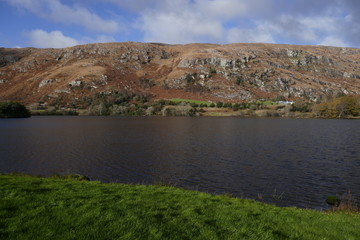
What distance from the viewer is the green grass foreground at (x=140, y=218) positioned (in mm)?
8797

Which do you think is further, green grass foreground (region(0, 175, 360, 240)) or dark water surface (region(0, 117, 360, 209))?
dark water surface (region(0, 117, 360, 209))

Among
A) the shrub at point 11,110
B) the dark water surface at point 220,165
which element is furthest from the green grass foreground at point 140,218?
the shrub at point 11,110

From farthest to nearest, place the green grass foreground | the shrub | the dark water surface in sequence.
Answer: the shrub
the dark water surface
the green grass foreground

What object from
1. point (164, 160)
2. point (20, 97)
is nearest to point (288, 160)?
point (164, 160)

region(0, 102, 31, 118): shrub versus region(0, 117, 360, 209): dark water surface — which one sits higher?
region(0, 102, 31, 118): shrub

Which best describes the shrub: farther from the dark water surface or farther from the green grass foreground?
the green grass foreground

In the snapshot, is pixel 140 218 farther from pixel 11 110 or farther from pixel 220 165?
pixel 11 110

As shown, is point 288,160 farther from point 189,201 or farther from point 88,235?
point 88,235

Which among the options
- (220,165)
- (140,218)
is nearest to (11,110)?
(220,165)

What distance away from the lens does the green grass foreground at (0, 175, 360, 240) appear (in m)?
8.80

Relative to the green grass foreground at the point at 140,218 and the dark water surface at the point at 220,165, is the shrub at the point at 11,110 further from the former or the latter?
the green grass foreground at the point at 140,218

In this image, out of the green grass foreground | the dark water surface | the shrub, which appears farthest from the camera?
the shrub

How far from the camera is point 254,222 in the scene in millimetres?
11039

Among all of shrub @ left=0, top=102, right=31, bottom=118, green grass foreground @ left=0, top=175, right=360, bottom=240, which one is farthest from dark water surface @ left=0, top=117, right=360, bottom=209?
shrub @ left=0, top=102, right=31, bottom=118
